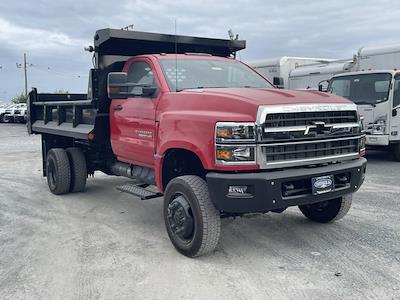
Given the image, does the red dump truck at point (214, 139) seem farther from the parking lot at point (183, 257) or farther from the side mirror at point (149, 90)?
the parking lot at point (183, 257)

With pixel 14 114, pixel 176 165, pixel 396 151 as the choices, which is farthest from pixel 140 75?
pixel 14 114

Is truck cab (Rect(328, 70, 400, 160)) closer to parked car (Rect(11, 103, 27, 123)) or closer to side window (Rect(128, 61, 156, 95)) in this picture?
side window (Rect(128, 61, 156, 95))

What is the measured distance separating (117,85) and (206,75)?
1.11 m

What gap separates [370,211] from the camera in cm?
651

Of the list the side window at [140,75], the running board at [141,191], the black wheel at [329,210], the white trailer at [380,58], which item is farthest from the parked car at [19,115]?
the black wheel at [329,210]

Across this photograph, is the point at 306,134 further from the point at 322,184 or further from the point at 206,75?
the point at 206,75

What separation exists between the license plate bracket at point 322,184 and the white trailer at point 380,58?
30.8 feet

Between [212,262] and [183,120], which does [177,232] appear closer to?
[212,262]

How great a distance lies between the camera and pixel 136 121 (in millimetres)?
5871

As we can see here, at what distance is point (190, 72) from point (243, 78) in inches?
30.2

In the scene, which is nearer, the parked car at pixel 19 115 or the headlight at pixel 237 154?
the headlight at pixel 237 154

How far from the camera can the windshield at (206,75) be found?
18.3ft

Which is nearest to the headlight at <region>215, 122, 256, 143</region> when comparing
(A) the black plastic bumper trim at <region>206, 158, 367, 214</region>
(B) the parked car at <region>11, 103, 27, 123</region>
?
(A) the black plastic bumper trim at <region>206, 158, 367, 214</region>

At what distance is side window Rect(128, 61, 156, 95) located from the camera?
19.0 feet
